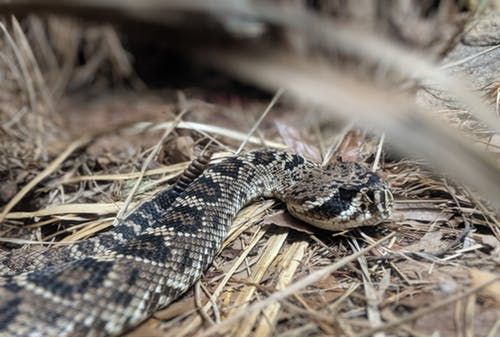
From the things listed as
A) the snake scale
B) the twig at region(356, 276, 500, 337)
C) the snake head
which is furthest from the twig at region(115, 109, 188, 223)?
the twig at region(356, 276, 500, 337)

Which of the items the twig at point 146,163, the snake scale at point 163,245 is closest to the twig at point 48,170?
the snake scale at point 163,245

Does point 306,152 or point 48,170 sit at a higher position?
point 306,152

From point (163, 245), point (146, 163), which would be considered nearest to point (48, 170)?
point (146, 163)

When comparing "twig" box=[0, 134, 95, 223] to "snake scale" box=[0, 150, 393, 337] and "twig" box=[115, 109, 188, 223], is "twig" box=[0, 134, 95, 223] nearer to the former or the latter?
"snake scale" box=[0, 150, 393, 337]

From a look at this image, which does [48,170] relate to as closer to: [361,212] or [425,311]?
[361,212]

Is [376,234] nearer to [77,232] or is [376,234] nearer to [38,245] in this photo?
[77,232]

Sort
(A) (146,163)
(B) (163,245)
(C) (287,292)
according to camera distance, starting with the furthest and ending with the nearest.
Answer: (A) (146,163) → (B) (163,245) → (C) (287,292)

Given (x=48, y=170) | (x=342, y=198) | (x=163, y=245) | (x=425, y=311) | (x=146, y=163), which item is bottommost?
(x=163, y=245)
